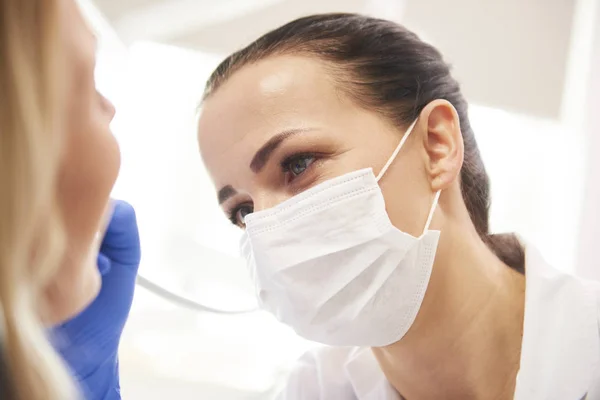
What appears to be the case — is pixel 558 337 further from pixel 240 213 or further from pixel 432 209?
pixel 240 213

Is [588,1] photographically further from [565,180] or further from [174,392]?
[174,392]

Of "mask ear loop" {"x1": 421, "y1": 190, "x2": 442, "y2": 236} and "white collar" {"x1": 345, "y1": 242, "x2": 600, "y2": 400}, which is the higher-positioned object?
"mask ear loop" {"x1": 421, "y1": 190, "x2": 442, "y2": 236}

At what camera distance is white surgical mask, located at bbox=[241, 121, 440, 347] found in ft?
2.68

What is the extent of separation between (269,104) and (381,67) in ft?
0.73

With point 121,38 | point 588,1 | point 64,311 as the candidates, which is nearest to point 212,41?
point 121,38

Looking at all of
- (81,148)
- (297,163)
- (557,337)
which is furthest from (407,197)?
(81,148)

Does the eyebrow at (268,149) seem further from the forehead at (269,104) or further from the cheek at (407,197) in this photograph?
the cheek at (407,197)

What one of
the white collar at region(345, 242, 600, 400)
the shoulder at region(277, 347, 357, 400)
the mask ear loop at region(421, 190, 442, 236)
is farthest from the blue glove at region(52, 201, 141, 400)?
the white collar at region(345, 242, 600, 400)

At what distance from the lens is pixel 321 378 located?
3.81 ft

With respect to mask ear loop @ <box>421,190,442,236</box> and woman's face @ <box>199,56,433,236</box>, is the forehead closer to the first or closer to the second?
woman's face @ <box>199,56,433,236</box>

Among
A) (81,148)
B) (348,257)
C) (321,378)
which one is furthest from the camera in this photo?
(321,378)

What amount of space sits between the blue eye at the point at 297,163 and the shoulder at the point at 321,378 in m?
0.53

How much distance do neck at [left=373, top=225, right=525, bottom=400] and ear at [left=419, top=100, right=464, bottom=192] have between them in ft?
0.34

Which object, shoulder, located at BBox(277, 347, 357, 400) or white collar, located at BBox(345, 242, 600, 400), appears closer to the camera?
white collar, located at BBox(345, 242, 600, 400)
